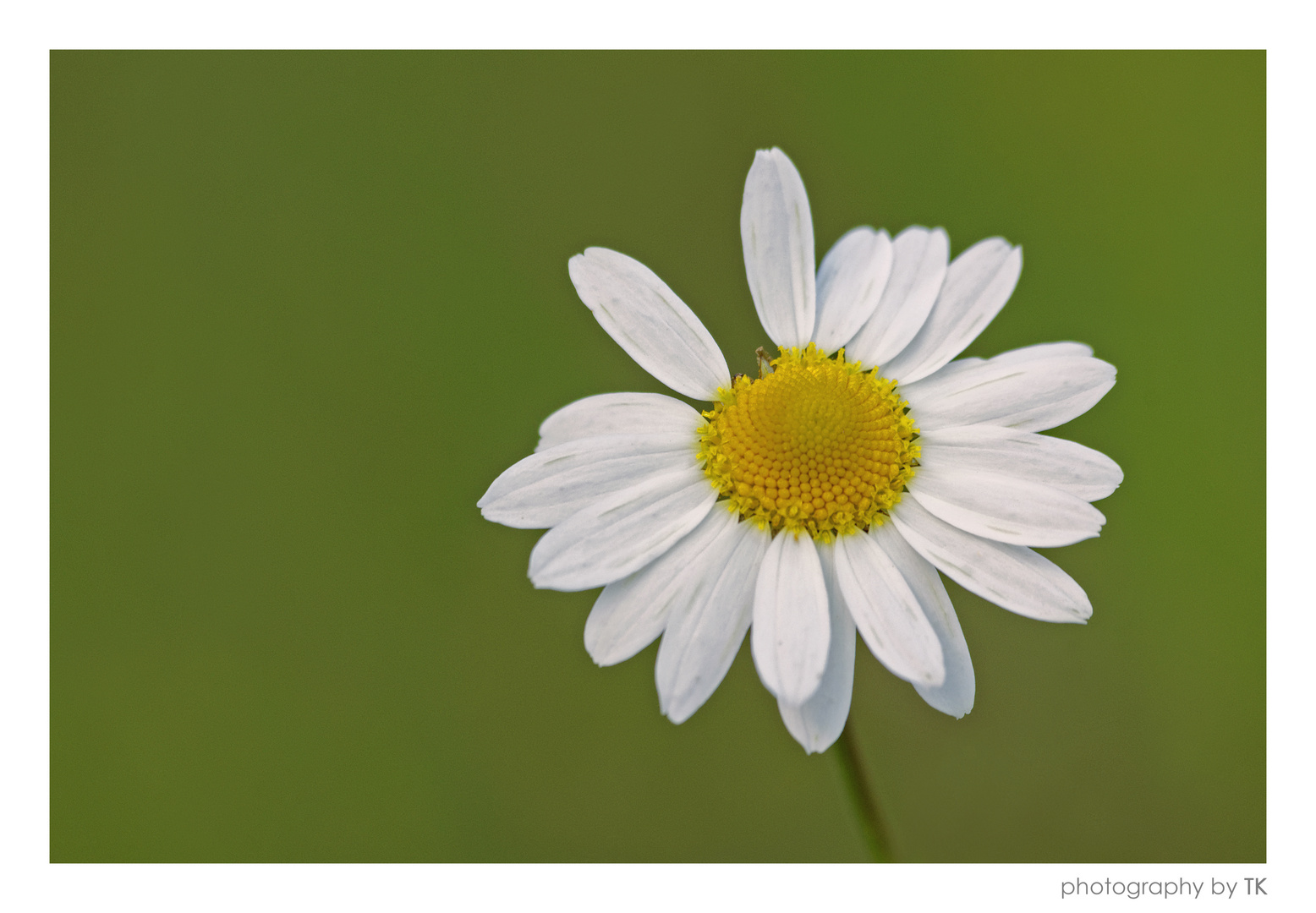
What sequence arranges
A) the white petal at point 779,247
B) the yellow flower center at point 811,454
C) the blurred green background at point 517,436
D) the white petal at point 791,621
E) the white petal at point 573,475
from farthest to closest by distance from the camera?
the blurred green background at point 517,436
the white petal at point 779,247
the yellow flower center at point 811,454
the white petal at point 573,475
the white petal at point 791,621

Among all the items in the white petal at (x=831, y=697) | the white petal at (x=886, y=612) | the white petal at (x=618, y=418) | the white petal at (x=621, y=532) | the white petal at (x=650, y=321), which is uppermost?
the white petal at (x=650, y=321)

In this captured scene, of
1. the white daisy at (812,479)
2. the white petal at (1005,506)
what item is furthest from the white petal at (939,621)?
the white petal at (1005,506)

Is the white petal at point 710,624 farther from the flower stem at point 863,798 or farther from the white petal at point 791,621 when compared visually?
the flower stem at point 863,798

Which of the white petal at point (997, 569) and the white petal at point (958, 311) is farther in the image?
the white petal at point (958, 311)

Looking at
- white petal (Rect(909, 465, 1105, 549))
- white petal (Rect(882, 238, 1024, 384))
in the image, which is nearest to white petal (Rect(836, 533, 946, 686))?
white petal (Rect(909, 465, 1105, 549))

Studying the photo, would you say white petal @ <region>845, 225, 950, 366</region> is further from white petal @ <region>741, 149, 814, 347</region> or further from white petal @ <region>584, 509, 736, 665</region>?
white petal @ <region>584, 509, 736, 665</region>

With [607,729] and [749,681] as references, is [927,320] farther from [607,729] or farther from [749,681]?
[607,729]

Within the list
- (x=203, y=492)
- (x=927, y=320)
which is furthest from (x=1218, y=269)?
(x=203, y=492)

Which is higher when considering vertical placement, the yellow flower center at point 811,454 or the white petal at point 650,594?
the yellow flower center at point 811,454
